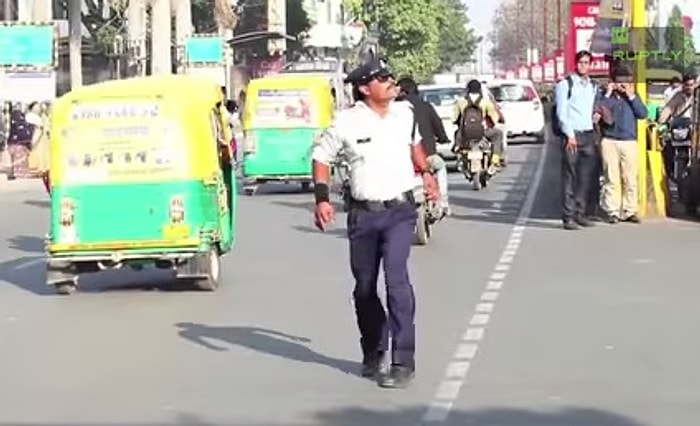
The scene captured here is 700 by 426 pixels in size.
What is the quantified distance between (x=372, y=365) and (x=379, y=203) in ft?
3.24

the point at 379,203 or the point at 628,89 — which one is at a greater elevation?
the point at 628,89

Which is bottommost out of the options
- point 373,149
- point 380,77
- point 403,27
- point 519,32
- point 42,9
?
point 373,149

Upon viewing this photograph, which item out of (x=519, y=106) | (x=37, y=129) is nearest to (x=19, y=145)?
(x=37, y=129)

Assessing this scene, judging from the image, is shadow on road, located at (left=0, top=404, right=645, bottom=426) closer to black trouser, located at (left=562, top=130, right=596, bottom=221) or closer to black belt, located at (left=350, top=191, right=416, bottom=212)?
black belt, located at (left=350, top=191, right=416, bottom=212)

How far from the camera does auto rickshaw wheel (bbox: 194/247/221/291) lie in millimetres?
14352

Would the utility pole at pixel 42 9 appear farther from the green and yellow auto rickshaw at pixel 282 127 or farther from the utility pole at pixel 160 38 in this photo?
the green and yellow auto rickshaw at pixel 282 127

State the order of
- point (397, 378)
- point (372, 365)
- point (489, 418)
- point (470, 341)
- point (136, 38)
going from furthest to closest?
1. point (136, 38)
2. point (470, 341)
3. point (372, 365)
4. point (397, 378)
5. point (489, 418)

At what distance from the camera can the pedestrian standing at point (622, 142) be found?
19.5 metres

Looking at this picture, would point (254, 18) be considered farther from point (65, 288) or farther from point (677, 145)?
point (65, 288)

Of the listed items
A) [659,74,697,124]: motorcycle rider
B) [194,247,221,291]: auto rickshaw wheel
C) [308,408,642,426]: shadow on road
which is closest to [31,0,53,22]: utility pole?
[659,74,697,124]: motorcycle rider

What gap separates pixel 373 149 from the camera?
31.6 feet

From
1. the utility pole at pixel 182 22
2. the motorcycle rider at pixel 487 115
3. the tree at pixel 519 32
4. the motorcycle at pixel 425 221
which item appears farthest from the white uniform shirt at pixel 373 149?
the tree at pixel 519 32

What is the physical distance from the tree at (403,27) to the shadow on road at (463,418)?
90.6 meters

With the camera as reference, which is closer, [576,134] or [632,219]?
[576,134]
